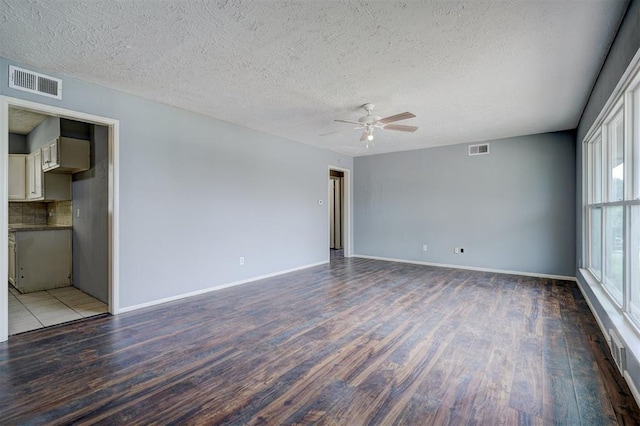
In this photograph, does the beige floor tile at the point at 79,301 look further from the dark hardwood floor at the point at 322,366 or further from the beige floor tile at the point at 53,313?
the dark hardwood floor at the point at 322,366

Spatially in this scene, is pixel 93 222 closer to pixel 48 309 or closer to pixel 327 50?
pixel 48 309

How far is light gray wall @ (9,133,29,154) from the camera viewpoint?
544 centimetres


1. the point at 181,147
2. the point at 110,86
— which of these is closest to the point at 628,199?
the point at 181,147

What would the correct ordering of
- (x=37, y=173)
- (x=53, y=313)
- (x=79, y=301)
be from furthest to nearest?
(x=37, y=173)
(x=79, y=301)
(x=53, y=313)

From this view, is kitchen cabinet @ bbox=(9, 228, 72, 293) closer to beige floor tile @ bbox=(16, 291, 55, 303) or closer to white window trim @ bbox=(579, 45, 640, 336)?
beige floor tile @ bbox=(16, 291, 55, 303)

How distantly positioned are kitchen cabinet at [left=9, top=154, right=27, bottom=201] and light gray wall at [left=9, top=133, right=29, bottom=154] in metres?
0.27

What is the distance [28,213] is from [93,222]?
2.59 meters

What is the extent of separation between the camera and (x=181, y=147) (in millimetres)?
4055

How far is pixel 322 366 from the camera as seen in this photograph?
7.68ft

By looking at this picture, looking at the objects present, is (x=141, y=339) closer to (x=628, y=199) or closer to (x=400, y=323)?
(x=400, y=323)

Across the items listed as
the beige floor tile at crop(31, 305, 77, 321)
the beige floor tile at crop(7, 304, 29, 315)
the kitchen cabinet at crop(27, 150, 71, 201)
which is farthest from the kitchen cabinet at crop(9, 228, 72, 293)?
the beige floor tile at crop(31, 305, 77, 321)

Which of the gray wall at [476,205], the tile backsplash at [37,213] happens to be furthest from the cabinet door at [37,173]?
the gray wall at [476,205]

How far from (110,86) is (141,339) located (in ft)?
8.65

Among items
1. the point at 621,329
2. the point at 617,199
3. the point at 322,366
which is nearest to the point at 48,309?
the point at 322,366
